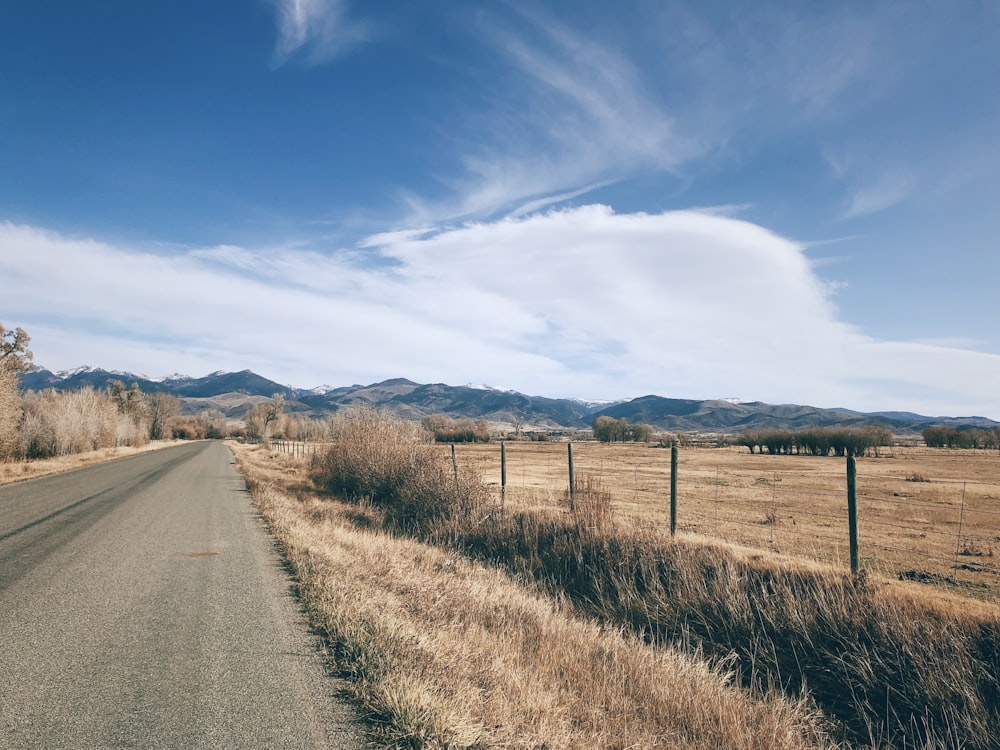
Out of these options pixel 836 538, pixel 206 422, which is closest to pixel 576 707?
pixel 836 538

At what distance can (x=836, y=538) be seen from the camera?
46.4 feet

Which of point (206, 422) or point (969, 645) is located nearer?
point (969, 645)

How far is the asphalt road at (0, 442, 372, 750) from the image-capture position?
157 inches

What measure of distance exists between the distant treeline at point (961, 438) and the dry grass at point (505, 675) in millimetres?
107768

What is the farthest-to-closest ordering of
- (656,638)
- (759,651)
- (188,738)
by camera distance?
1. (656,638)
2. (759,651)
3. (188,738)

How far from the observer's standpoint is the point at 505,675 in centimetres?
552

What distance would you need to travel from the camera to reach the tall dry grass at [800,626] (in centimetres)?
680

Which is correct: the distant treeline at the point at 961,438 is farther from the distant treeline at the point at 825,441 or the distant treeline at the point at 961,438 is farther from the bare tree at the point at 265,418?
the bare tree at the point at 265,418

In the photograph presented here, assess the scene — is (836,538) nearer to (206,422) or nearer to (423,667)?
(423,667)

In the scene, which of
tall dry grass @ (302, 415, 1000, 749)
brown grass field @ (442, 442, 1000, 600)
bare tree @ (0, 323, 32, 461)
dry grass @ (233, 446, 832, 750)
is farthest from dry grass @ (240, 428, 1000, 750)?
bare tree @ (0, 323, 32, 461)

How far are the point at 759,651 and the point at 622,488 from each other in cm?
1783

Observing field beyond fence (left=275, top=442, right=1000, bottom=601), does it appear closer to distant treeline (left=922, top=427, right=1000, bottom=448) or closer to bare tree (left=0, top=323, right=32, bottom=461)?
bare tree (left=0, top=323, right=32, bottom=461)

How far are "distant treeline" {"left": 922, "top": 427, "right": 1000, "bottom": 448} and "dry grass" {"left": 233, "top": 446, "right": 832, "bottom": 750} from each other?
108 meters

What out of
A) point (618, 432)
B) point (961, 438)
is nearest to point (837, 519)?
point (961, 438)
